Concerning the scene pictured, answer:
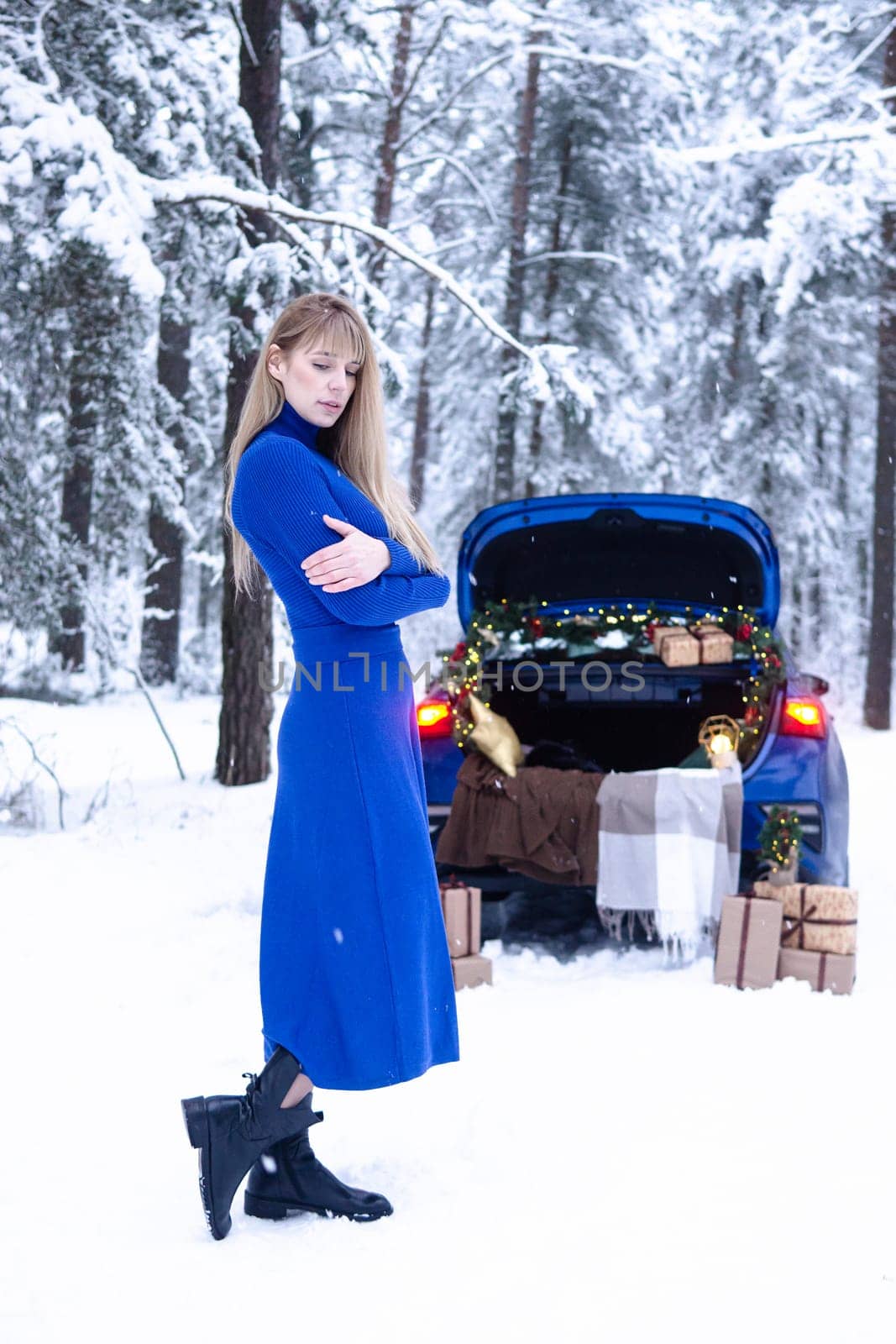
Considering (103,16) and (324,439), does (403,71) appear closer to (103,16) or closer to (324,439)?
(103,16)

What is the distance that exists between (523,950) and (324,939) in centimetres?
281

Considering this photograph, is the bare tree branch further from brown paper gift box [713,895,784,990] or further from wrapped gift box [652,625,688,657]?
brown paper gift box [713,895,784,990]

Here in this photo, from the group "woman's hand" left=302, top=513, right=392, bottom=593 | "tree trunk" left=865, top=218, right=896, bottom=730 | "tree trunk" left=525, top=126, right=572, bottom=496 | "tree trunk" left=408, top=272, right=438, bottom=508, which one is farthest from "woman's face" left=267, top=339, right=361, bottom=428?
"tree trunk" left=408, top=272, right=438, bottom=508

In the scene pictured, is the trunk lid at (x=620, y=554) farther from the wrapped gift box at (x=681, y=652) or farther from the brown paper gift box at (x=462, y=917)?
the brown paper gift box at (x=462, y=917)

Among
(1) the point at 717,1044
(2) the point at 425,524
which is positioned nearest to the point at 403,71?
(2) the point at 425,524

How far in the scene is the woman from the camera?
2633mm

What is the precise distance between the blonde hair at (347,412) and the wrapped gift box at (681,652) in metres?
2.76

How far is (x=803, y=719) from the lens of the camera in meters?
5.04

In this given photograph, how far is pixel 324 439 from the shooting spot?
2.93 m

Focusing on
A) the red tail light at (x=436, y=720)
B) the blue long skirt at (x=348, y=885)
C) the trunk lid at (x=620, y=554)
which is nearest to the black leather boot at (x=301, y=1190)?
the blue long skirt at (x=348, y=885)

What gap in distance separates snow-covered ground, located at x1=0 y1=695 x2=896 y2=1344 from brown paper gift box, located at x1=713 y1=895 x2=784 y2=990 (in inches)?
4.1

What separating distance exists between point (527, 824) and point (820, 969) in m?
1.30

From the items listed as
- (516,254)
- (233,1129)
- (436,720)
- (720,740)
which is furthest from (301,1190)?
(516,254)

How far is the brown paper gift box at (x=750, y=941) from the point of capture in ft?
15.2
